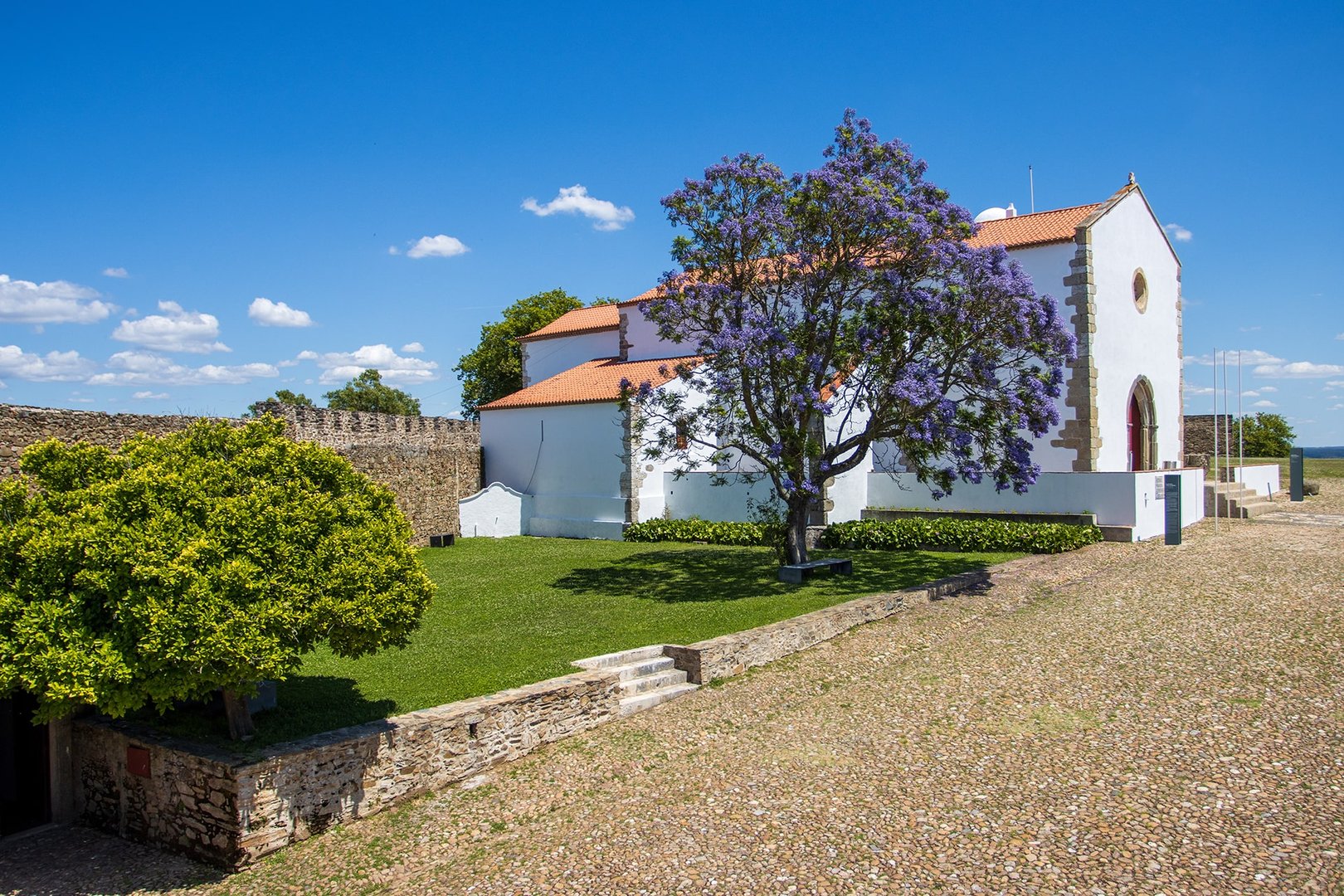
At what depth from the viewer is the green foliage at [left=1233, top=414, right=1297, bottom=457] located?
41.4 meters

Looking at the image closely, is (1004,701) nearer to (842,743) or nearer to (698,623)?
(842,743)

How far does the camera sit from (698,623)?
38.2 feet

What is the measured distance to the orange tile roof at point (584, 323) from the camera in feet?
106

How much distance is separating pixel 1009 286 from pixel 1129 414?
1249cm

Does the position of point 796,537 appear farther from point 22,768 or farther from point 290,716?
point 22,768

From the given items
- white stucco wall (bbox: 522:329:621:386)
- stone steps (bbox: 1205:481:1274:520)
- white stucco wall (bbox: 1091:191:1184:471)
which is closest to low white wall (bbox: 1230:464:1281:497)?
stone steps (bbox: 1205:481:1274:520)

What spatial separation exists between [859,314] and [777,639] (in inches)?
270

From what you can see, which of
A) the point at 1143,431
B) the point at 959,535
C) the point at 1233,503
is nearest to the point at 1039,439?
the point at 959,535

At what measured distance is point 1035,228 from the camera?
2291 centimetres

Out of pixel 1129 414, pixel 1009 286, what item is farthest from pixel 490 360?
pixel 1009 286

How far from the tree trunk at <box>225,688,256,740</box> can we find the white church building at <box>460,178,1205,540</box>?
13.6m

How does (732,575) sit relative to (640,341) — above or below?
below

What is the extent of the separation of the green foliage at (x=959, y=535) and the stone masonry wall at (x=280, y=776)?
524 inches

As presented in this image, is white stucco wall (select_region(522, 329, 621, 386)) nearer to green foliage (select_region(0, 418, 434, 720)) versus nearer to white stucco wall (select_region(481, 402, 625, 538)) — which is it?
white stucco wall (select_region(481, 402, 625, 538))
